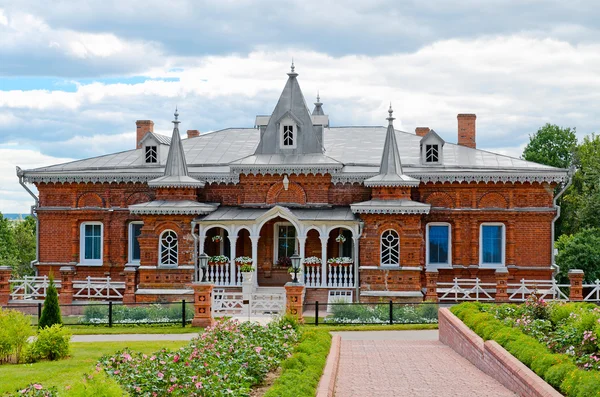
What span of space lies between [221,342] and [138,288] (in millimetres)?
15639

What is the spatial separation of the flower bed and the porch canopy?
3.90 metres

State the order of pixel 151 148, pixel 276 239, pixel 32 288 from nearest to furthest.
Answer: pixel 32 288, pixel 276 239, pixel 151 148

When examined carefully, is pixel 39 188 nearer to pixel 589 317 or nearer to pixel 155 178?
pixel 155 178

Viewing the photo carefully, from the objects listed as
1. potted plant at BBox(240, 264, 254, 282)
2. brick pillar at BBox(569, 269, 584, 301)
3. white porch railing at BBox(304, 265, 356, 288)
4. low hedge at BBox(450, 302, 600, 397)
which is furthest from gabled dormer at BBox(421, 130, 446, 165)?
low hedge at BBox(450, 302, 600, 397)

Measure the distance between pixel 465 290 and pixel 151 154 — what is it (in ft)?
43.6

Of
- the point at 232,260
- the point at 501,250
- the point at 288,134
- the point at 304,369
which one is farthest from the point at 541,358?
the point at 288,134

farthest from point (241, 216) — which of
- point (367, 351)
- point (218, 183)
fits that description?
point (367, 351)

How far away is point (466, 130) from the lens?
35.0 meters

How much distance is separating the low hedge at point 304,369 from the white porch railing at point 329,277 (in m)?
11.4

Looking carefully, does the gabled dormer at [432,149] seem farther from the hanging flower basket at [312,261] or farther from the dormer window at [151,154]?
the dormer window at [151,154]

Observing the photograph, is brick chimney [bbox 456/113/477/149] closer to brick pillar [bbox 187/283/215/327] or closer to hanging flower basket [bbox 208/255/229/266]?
hanging flower basket [bbox 208/255/229/266]

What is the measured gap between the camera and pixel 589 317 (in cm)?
1364

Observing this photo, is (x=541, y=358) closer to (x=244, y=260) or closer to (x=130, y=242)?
(x=244, y=260)

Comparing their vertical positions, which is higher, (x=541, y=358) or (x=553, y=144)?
(x=553, y=144)
